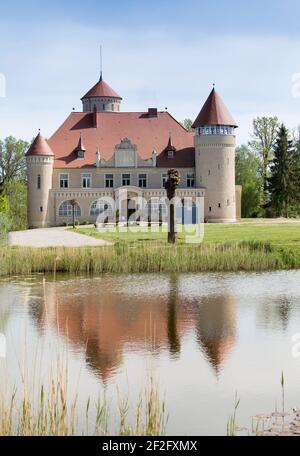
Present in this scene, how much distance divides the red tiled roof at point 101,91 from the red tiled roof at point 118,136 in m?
3.21

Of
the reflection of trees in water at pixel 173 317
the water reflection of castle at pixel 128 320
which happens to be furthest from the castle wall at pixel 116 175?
the water reflection of castle at pixel 128 320

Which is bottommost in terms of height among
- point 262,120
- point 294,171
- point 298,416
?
point 298,416

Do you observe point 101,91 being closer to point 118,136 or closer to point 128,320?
point 118,136

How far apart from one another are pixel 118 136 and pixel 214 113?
786 cm

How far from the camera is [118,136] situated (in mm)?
56594

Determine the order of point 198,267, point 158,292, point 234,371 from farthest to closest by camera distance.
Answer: point 198,267 < point 158,292 < point 234,371

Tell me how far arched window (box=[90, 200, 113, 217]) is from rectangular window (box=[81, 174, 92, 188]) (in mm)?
1879

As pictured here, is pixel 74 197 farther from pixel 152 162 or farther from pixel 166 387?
pixel 166 387

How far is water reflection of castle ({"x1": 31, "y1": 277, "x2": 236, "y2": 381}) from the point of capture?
1308 centimetres

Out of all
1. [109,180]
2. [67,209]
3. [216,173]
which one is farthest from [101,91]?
[216,173]

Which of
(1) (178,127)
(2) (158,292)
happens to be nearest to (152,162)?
(1) (178,127)

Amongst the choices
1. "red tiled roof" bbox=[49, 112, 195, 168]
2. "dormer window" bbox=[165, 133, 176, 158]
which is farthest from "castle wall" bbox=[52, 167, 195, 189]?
"dormer window" bbox=[165, 133, 176, 158]

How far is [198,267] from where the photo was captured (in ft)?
79.0
